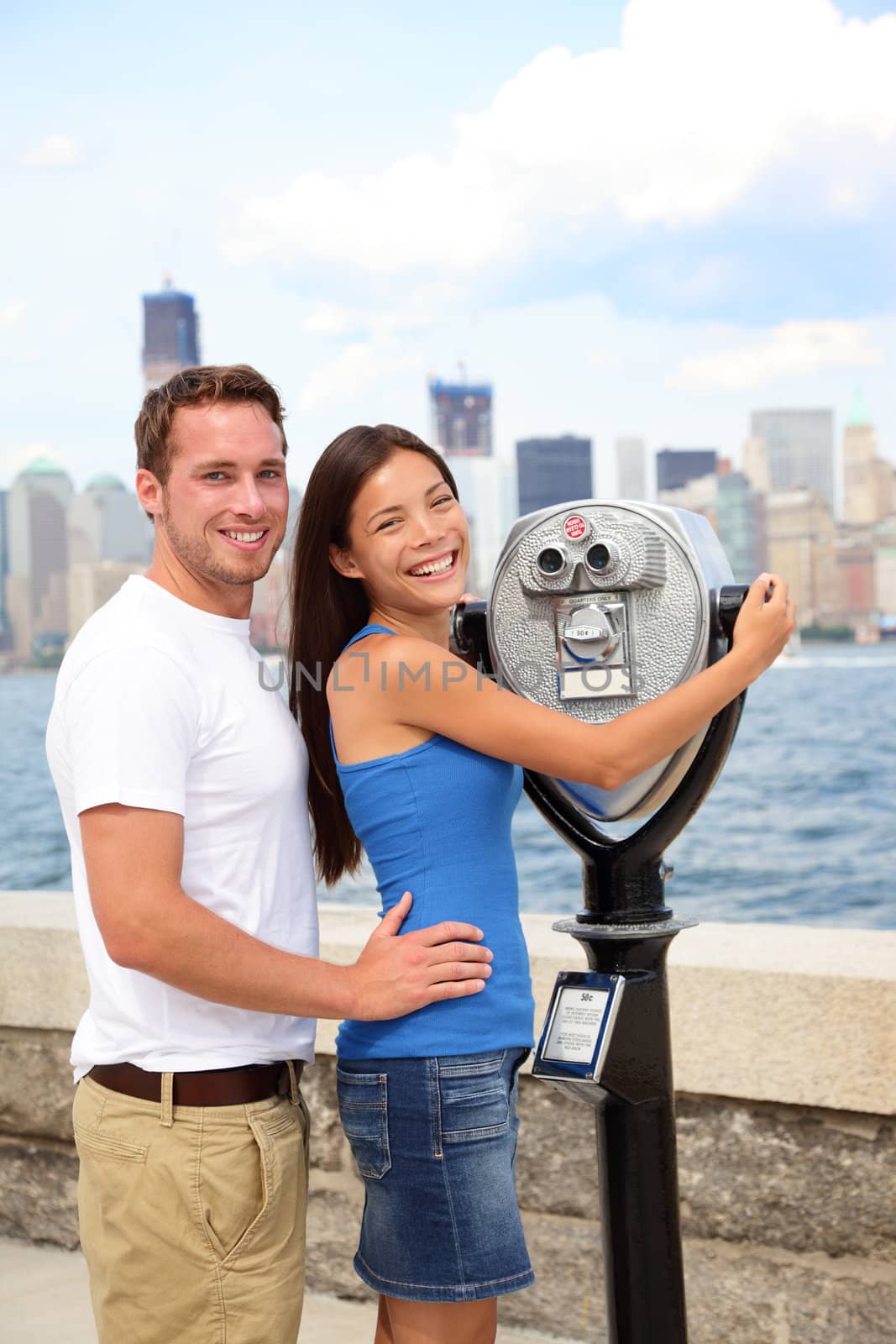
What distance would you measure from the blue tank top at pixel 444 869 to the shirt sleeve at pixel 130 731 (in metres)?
0.20

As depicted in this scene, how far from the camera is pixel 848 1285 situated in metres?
1.87

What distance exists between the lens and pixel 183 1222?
132 centimetres

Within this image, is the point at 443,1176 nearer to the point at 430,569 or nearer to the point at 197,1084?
the point at 197,1084

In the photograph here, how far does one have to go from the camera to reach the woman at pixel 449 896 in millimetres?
1350

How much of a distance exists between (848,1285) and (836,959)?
1.37 ft

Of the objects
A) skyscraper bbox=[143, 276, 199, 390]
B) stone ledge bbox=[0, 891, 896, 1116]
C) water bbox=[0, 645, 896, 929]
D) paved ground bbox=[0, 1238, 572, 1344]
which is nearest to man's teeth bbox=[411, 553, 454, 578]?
stone ledge bbox=[0, 891, 896, 1116]

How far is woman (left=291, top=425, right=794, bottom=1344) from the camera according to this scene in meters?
1.35

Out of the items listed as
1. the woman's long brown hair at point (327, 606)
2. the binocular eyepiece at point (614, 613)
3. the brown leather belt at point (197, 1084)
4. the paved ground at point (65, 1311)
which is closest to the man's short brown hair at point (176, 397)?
the woman's long brown hair at point (327, 606)

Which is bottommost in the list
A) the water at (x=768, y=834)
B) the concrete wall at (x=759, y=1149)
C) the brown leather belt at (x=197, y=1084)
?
the water at (x=768, y=834)

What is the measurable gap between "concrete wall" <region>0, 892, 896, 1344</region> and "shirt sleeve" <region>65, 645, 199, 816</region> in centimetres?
89

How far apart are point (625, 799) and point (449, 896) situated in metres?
0.25

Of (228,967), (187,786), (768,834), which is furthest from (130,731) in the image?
(768,834)

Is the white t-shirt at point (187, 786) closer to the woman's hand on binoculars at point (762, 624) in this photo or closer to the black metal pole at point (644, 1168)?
the black metal pole at point (644, 1168)

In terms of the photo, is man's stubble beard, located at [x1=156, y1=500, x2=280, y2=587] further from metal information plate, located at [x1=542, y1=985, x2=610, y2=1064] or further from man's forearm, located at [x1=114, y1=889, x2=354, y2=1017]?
metal information plate, located at [x1=542, y1=985, x2=610, y2=1064]
